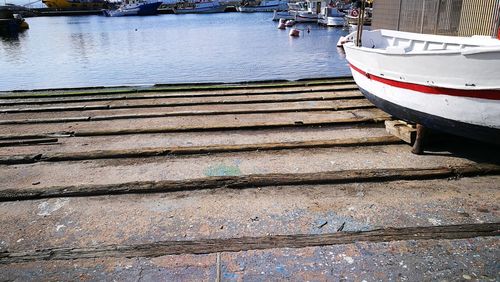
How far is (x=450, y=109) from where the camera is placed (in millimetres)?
5301

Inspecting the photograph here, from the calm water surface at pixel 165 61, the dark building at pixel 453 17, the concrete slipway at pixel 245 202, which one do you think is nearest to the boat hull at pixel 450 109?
the concrete slipway at pixel 245 202

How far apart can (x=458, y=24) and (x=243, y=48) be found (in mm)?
23829

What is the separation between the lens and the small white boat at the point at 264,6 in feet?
302

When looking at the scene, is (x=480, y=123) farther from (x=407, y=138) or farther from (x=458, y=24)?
(x=458, y=24)

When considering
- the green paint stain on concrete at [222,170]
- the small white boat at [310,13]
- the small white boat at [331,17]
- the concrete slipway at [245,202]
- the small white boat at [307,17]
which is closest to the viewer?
the concrete slipway at [245,202]

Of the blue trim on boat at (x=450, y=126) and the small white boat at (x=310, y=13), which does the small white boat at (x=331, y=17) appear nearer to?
the small white boat at (x=310, y=13)

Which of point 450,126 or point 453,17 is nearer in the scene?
point 450,126

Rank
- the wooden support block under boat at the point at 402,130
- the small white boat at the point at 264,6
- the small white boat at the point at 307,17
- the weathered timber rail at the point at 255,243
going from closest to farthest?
the weathered timber rail at the point at 255,243 < the wooden support block under boat at the point at 402,130 < the small white boat at the point at 307,17 < the small white boat at the point at 264,6

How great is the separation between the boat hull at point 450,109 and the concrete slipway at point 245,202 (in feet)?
1.78

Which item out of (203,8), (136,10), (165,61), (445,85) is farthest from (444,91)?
(136,10)

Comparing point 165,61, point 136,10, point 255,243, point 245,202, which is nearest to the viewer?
point 255,243

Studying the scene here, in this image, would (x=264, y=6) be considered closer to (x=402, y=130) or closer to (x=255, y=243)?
(x=402, y=130)

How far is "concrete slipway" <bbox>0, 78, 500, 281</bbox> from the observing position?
366cm

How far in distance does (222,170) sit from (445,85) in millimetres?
3310
